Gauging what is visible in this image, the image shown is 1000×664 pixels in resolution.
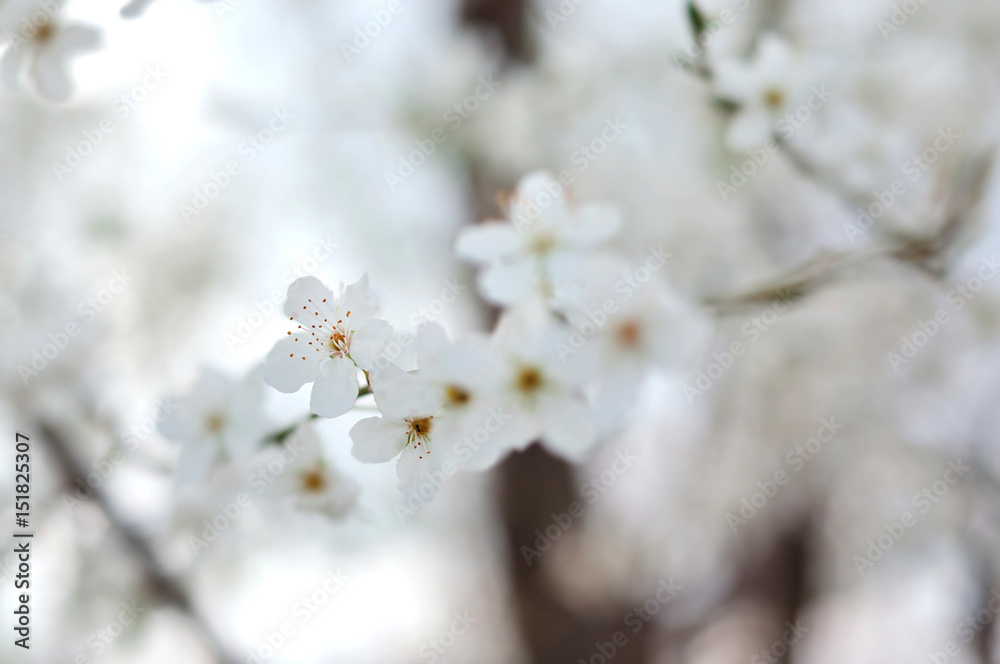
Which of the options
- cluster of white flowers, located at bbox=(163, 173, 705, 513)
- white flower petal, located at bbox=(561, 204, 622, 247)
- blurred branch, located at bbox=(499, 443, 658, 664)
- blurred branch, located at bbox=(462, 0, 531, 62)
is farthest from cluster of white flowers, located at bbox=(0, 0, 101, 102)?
blurred branch, located at bbox=(499, 443, 658, 664)

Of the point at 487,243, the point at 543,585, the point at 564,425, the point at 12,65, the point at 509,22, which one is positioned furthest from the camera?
the point at 543,585

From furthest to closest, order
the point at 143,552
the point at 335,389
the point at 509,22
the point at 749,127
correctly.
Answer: the point at 509,22 < the point at 143,552 < the point at 749,127 < the point at 335,389

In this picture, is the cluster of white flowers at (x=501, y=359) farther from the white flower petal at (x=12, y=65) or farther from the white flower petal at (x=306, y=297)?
the white flower petal at (x=12, y=65)

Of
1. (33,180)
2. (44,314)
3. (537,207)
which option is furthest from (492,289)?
(33,180)

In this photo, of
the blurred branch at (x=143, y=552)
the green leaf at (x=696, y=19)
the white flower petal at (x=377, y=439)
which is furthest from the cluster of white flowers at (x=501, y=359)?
the blurred branch at (x=143, y=552)

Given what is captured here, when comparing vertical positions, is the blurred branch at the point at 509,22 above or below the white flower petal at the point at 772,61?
above

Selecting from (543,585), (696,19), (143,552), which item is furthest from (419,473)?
(543,585)

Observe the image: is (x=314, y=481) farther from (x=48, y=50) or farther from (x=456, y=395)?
(x=48, y=50)
